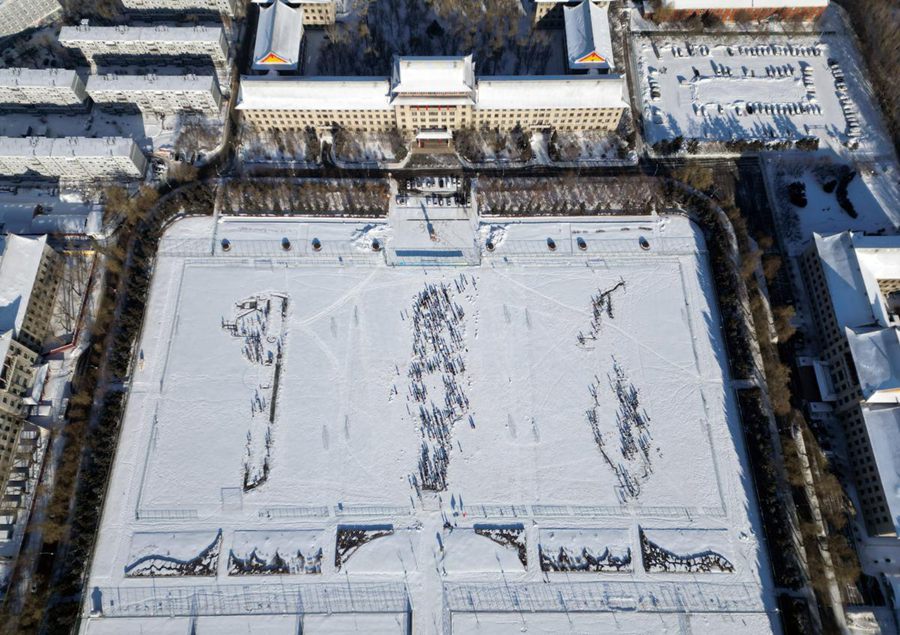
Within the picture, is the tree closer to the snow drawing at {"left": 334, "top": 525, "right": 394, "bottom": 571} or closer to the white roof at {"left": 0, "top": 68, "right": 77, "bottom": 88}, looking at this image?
the snow drawing at {"left": 334, "top": 525, "right": 394, "bottom": 571}

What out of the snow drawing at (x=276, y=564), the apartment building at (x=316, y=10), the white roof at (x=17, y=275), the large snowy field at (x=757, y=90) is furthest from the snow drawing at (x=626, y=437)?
the white roof at (x=17, y=275)

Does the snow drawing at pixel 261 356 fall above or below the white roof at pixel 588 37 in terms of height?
below

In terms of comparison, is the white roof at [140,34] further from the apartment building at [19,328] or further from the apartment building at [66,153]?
the apartment building at [19,328]

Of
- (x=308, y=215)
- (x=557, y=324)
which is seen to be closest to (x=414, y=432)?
(x=557, y=324)

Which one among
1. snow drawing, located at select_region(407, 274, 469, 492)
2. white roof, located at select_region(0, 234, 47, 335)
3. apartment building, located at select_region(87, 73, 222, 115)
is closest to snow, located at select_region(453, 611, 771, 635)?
snow drawing, located at select_region(407, 274, 469, 492)

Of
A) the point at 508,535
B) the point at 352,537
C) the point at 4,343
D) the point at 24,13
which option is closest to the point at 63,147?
the point at 4,343

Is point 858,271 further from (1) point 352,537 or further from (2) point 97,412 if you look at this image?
(2) point 97,412
